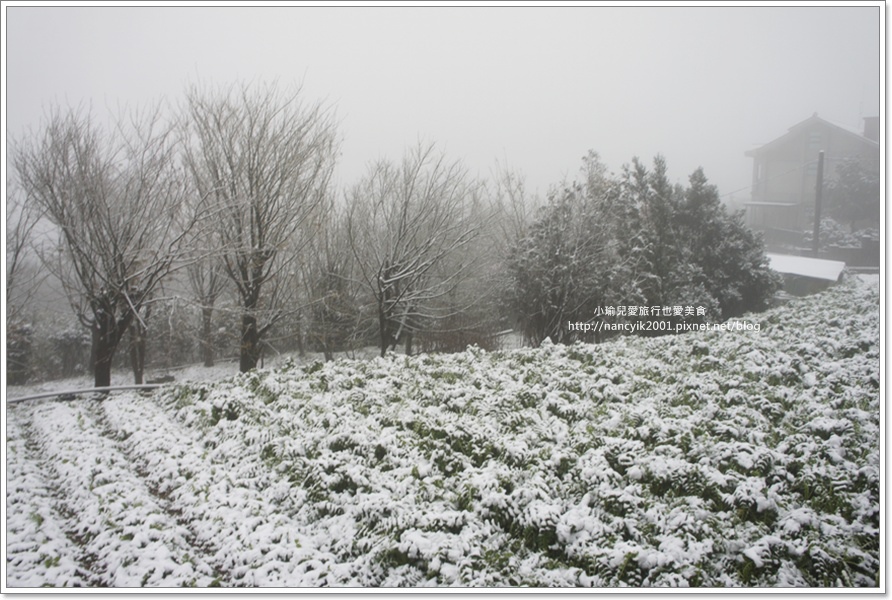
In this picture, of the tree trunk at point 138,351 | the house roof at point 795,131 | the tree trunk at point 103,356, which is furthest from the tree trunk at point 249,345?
the house roof at point 795,131

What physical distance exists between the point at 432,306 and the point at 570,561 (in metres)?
3.61

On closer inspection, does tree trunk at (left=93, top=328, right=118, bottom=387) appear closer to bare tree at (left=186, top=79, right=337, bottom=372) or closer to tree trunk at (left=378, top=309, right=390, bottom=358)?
bare tree at (left=186, top=79, right=337, bottom=372)

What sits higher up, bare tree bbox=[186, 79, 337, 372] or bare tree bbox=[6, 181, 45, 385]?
bare tree bbox=[186, 79, 337, 372]

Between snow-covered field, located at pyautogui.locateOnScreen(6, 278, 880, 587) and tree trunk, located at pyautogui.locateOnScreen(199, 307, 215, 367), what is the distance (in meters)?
1.03

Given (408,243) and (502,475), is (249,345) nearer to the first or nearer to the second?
(408,243)

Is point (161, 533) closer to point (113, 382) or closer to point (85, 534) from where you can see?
point (85, 534)

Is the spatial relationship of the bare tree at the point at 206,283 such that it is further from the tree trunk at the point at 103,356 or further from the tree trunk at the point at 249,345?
the tree trunk at the point at 103,356

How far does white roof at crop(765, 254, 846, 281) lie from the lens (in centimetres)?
410

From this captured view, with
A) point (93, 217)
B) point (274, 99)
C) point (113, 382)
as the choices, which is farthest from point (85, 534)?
point (274, 99)

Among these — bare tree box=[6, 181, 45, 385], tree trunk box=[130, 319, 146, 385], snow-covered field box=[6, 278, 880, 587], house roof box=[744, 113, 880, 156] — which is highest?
house roof box=[744, 113, 880, 156]

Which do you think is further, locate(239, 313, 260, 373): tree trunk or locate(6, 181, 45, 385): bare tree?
locate(239, 313, 260, 373): tree trunk

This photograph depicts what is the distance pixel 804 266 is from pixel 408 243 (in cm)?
380

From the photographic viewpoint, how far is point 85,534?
2.97 metres

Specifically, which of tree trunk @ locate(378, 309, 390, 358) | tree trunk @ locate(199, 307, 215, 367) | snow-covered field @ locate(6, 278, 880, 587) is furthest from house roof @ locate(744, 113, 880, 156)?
tree trunk @ locate(199, 307, 215, 367)
